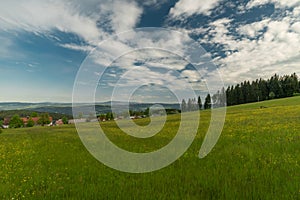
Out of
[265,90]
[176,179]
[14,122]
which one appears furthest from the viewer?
[265,90]

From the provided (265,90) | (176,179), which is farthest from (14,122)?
(265,90)

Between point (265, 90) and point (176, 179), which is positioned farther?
point (265, 90)

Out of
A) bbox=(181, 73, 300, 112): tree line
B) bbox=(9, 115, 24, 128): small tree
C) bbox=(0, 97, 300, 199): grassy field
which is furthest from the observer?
bbox=(181, 73, 300, 112): tree line

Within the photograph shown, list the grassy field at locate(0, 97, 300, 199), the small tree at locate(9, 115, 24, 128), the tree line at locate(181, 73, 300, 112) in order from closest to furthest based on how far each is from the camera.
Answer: the grassy field at locate(0, 97, 300, 199) < the small tree at locate(9, 115, 24, 128) < the tree line at locate(181, 73, 300, 112)

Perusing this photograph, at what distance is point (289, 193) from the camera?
5262mm

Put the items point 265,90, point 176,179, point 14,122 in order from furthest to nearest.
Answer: point 265,90 < point 14,122 < point 176,179

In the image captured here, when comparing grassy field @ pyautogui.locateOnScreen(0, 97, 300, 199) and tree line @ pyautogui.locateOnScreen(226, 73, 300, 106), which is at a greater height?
tree line @ pyautogui.locateOnScreen(226, 73, 300, 106)

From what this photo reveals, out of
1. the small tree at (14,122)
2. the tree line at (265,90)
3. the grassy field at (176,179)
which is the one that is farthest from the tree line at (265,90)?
the grassy field at (176,179)

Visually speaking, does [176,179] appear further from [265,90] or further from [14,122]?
[265,90]

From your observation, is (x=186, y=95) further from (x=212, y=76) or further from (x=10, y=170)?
(x=10, y=170)

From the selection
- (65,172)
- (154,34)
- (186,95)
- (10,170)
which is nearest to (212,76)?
(186,95)

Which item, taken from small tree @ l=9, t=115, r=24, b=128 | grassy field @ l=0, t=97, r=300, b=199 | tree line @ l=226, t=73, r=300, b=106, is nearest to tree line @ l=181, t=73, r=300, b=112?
tree line @ l=226, t=73, r=300, b=106

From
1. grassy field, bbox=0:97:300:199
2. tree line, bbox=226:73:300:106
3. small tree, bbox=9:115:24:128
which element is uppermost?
tree line, bbox=226:73:300:106

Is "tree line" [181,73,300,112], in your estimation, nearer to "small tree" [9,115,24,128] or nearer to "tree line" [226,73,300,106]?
"tree line" [226,73,300,106]
